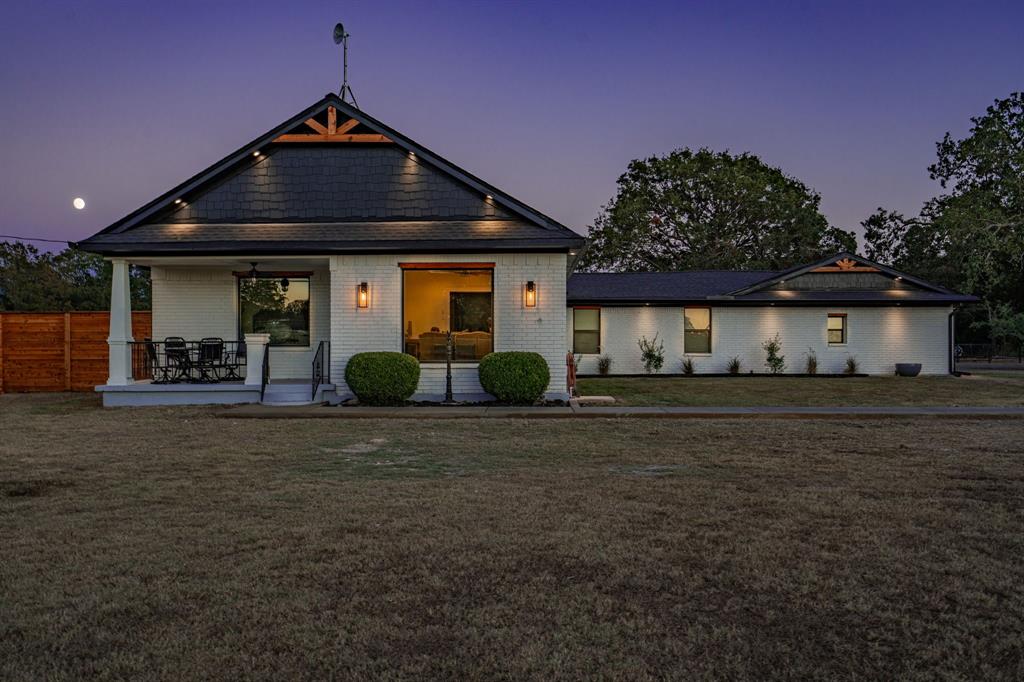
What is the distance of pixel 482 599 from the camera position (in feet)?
10.5

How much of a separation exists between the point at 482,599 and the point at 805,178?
45.1m

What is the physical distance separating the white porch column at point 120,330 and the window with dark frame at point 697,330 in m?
16.1

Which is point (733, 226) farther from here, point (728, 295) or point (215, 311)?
point (215, 311)

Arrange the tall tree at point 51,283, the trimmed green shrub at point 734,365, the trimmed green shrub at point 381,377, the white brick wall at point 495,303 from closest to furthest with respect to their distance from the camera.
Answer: the trimmed green shrub at point 381,377 → the white brick wall at point 495,303 → the trimmed green shrub at point 734,365 → the tall tree at point 51,283

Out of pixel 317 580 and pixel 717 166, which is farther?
pixel 717 166

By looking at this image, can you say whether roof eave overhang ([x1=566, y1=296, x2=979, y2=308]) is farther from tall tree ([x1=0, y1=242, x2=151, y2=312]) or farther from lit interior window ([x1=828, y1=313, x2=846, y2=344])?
tall tree ([x1=0, y1=242, x2=151, y2=312])

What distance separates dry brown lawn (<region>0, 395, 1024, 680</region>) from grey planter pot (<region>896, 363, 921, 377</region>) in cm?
1539

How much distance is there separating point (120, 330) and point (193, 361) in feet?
4.92

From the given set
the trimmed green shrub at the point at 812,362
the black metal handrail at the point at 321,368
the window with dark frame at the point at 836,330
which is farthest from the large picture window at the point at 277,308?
the window with dark frame at the point at 836,330

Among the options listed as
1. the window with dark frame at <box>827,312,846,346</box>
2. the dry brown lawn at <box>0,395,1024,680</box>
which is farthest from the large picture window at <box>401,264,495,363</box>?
the window with dark frame at <box>827,312,846,346</box>

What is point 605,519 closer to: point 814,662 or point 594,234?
point 814,662

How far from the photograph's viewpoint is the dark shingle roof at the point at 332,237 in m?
12.3

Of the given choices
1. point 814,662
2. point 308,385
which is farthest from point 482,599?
point 308,385

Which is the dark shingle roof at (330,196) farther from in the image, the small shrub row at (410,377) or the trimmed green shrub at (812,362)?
the trimmed green shrub at (812,362)
